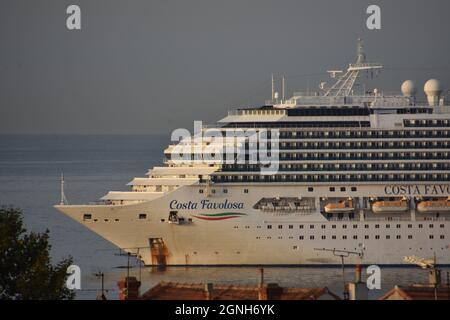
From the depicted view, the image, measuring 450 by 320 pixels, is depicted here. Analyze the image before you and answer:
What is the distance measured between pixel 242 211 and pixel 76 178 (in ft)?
234

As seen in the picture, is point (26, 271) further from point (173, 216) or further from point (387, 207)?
point (387, 207)

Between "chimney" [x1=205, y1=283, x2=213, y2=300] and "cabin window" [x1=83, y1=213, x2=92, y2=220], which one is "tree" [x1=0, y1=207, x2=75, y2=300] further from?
"cabin window" [x1=83, y1=213, x2=92, y2=220]

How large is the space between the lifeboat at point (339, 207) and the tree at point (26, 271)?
25554mm

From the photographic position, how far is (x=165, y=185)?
70.5 m

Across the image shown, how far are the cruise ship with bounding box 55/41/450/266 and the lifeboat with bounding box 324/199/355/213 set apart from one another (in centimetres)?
4

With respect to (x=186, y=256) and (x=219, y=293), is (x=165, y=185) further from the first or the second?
(x=219, y=293)

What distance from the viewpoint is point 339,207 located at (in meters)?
70.0

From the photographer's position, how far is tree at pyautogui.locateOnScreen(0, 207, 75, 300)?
43.4 m

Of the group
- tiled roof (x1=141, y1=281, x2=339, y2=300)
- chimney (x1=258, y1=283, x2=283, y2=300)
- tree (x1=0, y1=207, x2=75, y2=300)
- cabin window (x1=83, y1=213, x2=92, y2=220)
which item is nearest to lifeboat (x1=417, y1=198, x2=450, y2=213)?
Result: cabin window (x1=83, y1=213, x2=92, y2=220)

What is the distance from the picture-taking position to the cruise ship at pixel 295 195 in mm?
70000

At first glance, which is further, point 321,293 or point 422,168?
point 422,168

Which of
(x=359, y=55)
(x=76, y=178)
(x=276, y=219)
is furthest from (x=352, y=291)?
(x=76, y=178)

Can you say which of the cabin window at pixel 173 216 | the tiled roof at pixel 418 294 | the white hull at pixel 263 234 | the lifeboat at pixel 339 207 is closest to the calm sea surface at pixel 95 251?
the white hull at pixel 263 234

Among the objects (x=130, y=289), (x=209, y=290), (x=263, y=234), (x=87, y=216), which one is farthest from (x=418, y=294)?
(x=87, y=216)
